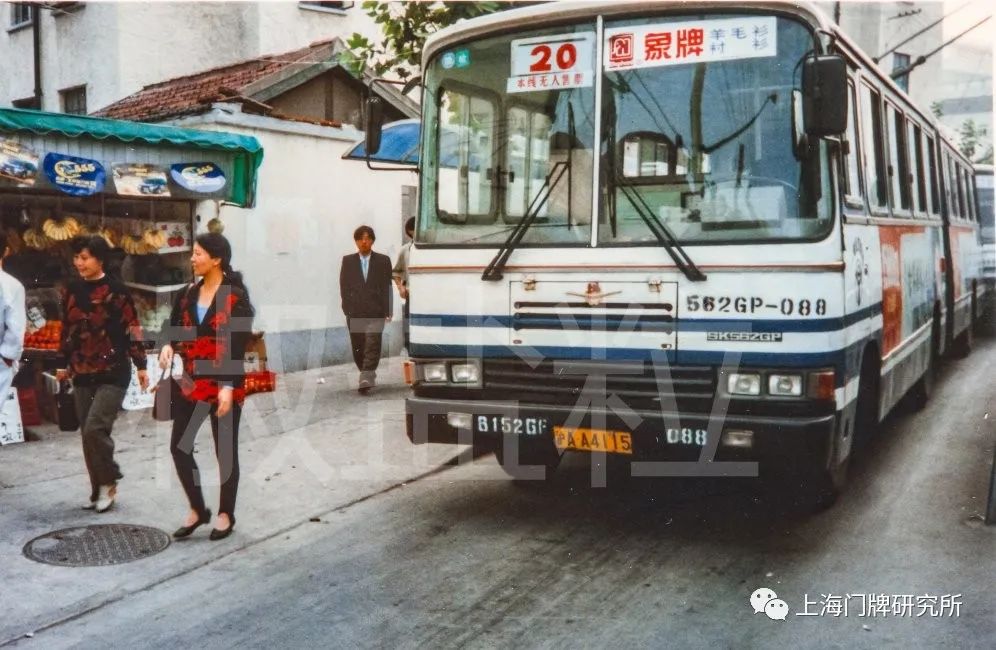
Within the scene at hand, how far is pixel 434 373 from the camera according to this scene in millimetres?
6059

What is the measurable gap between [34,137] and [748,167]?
6.23m

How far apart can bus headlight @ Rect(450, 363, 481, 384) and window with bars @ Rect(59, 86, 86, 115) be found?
43.7 feet

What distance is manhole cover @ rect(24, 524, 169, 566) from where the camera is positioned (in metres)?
5.61

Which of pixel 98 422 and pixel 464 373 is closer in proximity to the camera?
pixel 464 373

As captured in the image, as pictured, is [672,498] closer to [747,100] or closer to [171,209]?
[747,100]

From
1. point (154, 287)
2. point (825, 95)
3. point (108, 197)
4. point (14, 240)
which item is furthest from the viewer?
point (154, 287)

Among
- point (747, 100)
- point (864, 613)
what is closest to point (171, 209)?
point (747, 100)

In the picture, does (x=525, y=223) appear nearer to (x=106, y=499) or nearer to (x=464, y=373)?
(x=464, y=373)

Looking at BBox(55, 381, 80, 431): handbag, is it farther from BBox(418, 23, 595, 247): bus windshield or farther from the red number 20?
the red number 20

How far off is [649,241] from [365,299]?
6156mm

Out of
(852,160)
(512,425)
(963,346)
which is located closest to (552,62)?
(852,160)

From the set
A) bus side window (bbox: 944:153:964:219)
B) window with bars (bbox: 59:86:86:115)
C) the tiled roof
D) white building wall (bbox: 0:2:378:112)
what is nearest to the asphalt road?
bus side window (bbox: 944:153:964:219)

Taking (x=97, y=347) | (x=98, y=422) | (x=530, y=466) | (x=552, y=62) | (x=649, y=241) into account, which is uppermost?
(x=552, y=62)

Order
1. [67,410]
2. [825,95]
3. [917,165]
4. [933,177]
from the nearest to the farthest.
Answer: [825,95] < [67,410] < [917,165] < [933,177]
